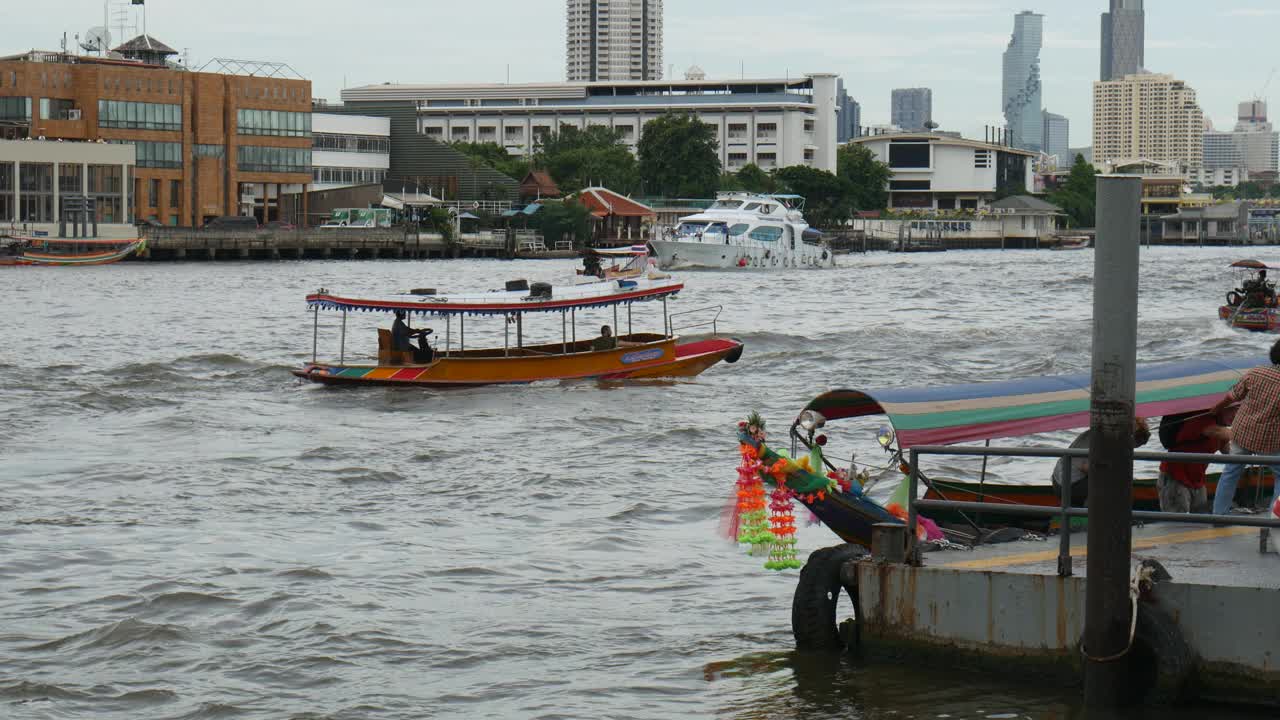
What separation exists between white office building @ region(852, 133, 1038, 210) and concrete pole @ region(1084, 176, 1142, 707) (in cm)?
15797

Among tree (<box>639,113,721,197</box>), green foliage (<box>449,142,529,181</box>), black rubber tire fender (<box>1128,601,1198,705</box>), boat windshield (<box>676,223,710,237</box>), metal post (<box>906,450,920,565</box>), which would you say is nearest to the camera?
black rubber tire fender (<box>1128,601,1198,705</box>)

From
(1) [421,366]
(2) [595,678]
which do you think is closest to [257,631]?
(2) [595,678]

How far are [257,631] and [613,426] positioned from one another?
11.7m

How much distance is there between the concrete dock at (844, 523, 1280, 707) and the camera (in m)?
8.91

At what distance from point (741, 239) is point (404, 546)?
213 feet

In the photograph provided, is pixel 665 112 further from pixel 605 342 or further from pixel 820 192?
pixel 605 342

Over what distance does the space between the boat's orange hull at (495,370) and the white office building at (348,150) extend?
256 feet

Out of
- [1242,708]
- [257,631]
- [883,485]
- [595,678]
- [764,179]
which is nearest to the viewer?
[1242,708]

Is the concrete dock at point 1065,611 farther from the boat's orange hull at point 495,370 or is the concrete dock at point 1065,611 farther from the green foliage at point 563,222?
the green foliage at point 563,222

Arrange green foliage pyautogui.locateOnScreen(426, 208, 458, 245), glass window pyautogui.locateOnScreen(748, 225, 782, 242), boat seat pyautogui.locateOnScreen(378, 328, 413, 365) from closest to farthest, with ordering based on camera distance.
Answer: boat seat pyautogui.locateOnScreen(378, 328, 413, 365), glass window pyautogui.locateOnScreen(748, 225, 782, 242), green foliage pyautogui.locateOnScreen(426, 208, 458, 245)

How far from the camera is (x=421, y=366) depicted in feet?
86.7

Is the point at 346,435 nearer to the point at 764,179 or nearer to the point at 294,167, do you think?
the point at 294,167

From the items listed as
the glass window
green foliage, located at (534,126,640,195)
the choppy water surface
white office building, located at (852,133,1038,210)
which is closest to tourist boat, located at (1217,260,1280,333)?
the choppy water surface

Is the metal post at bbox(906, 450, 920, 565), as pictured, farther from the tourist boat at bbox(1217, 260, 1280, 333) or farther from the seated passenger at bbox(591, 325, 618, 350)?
the tourist boat at bbox(1217, 260, 1280, 333)
